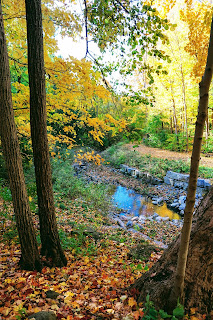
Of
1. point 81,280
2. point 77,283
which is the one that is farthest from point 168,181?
point 77,283

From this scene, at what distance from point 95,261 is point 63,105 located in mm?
2914

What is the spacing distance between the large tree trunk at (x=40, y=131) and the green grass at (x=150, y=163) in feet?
29.2

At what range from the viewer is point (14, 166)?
2.46m

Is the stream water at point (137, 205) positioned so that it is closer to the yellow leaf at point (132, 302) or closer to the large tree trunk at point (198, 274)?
the yellow leaf at point (132, 302)

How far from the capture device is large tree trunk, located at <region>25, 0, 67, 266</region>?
98.4 inches

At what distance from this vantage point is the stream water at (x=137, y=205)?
813 centimetres

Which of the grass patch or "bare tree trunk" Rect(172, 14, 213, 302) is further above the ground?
"bare tree trunk" Rect(172, 14, 213, 302)

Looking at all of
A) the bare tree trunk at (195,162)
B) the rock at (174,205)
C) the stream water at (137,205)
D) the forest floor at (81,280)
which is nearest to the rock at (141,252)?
the forest floor at (81,280)

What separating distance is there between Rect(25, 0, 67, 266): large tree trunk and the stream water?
18.3 ft

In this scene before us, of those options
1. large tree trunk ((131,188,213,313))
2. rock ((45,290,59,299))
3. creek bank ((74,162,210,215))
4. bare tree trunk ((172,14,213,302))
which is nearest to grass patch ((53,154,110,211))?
creek bank ((74,162,210,215))

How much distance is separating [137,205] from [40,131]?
23.7 ft

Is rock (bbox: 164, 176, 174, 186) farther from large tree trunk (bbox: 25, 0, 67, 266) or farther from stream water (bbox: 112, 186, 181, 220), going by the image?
large tree trunk (bbox: 25, 0, 67, 266)

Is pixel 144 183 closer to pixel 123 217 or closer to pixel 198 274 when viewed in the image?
pixel 123 217

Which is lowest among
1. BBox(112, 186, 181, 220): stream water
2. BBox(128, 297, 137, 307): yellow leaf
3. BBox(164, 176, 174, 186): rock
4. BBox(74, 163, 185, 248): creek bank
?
BBox(112, 186, 181, 220): stream water
